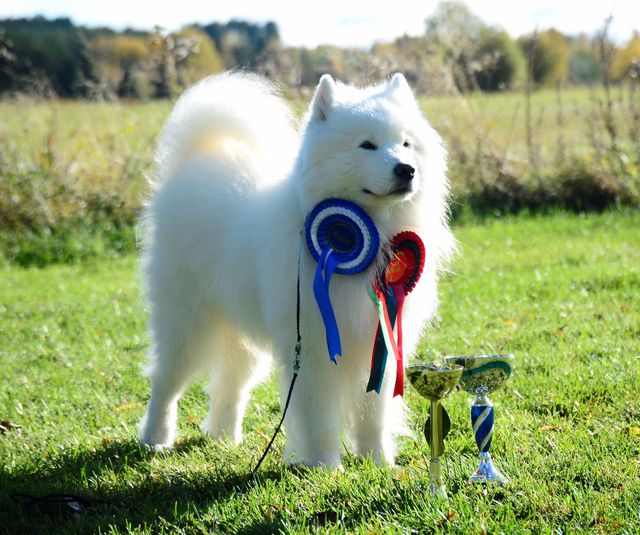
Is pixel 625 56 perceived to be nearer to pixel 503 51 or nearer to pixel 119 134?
pixel 503 51

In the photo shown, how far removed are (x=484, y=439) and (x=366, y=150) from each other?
1235mm

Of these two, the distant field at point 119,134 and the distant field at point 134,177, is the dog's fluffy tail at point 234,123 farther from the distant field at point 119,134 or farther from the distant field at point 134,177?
the distant field at point 119,134

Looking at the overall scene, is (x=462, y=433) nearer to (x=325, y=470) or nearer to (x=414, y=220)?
(x=325, y=470)

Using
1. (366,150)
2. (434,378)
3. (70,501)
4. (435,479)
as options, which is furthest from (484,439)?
(70,501)

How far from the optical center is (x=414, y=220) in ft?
11.8

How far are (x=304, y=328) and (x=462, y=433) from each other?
0.99 meters

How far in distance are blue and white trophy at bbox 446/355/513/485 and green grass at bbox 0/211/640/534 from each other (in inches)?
3.1

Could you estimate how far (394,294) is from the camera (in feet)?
11.6

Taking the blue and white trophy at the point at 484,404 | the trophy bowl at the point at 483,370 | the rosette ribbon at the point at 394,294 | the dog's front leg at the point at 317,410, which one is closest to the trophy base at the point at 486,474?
the blue and white trophy at the point at 484,404

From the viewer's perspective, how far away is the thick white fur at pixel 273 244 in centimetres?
346

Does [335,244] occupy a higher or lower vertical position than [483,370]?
higher

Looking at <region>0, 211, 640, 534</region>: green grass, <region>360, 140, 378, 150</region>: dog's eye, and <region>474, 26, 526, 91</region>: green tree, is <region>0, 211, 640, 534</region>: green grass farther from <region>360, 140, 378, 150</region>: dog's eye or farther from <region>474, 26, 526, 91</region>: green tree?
<region>474, 26, 526, 91</region>: green tree

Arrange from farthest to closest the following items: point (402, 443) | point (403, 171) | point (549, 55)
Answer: point (549, 55) → point (402, 443) → point (403, 171)

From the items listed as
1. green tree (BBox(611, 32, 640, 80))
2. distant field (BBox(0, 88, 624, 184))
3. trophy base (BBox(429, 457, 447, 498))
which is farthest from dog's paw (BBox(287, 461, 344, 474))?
green tree (BBox(611, 32, 640, 80))
